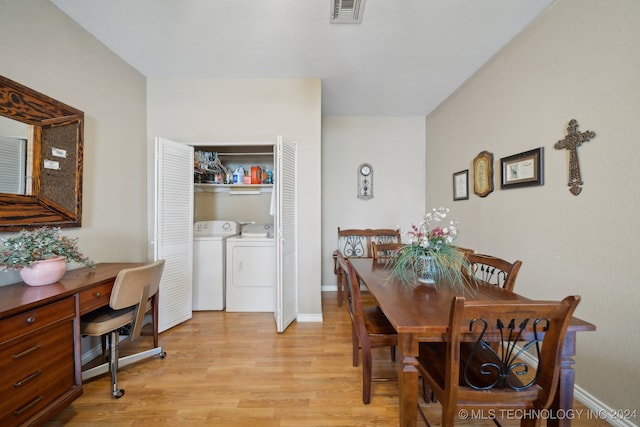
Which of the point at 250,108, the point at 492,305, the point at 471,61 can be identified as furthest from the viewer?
the point at 250,108

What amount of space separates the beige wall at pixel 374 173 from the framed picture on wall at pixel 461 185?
818 millimetres

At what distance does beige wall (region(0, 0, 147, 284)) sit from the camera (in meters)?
1.57

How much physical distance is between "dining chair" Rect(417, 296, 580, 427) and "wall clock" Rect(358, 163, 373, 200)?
280cm

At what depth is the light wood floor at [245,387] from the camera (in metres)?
1.41

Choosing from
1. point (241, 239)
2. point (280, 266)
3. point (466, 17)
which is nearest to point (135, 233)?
point (241, 239)

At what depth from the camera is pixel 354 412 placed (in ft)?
4.74

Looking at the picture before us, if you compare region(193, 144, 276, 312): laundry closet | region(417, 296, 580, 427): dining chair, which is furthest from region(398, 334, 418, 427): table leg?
region(193, 144, 276, 312): laundry closet

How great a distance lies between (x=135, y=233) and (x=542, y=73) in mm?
3986

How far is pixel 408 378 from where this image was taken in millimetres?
1047

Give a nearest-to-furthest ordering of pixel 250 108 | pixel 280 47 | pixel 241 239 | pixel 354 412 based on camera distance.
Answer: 1. pixel 354 412
2. pixel 280 47
3. pixel 250 108
4. pixel 241 239

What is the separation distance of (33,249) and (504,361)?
2.60 m

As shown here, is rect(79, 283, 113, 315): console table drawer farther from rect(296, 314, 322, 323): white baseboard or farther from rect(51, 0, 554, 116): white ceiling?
rect(51, 0, 554, 116): white ceiling

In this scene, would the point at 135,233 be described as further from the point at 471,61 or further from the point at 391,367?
the point at 471,61

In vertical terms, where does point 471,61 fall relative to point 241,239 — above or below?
above
